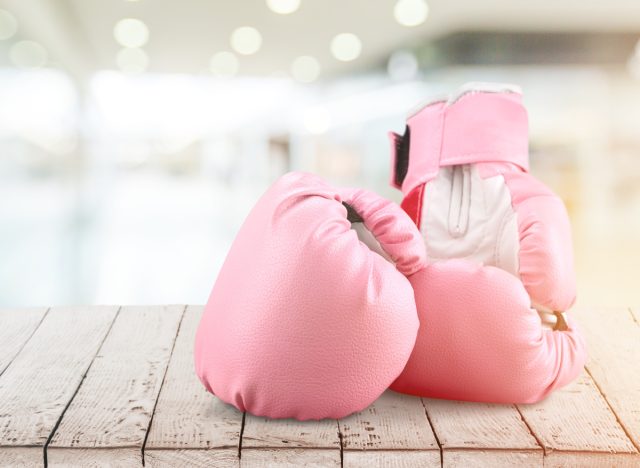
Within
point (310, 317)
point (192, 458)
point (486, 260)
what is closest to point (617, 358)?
point (486, 260)

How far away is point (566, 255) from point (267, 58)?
229 cm

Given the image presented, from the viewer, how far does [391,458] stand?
0.83 m

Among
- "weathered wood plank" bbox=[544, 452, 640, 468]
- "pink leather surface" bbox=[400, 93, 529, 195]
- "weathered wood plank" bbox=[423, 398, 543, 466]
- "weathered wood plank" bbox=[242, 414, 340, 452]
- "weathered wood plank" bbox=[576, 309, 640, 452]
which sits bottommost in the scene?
"weathered wood plank" bbox=[576, 309, 640, 452]

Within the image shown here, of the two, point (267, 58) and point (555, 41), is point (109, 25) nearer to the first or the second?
point (267, 58)

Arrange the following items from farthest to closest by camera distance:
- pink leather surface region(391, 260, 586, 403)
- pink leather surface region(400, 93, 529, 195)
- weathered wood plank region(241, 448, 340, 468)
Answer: pink leather surface region(400, 93, 529, 195) → pink leather surface region(391, 260, 586, 403) → weathered wood plank region(241, 448, 340, 468)

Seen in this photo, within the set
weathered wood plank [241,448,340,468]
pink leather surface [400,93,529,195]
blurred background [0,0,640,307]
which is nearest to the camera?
weathered wood plank [241,448,340,468]

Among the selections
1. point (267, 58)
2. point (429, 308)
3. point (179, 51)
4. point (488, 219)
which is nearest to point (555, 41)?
point (267, 58)

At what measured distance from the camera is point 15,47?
3.24 metres

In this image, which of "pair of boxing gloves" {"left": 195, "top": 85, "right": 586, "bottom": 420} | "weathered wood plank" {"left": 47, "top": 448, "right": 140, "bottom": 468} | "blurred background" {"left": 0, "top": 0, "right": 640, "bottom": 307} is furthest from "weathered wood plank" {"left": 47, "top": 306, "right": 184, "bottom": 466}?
"blurred background" {"left": 0, "top": 0, "right": 640, "bottom": 307}

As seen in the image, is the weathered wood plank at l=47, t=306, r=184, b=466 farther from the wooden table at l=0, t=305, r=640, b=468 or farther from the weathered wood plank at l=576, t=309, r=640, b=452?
the weathered wood plank at l=576, t=309, r=640, b=452

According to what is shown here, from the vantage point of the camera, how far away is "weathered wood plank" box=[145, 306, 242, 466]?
0.84 m

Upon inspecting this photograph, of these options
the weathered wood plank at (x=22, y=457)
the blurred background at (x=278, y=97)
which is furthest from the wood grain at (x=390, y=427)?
the blurred background at (x=278, y=97)

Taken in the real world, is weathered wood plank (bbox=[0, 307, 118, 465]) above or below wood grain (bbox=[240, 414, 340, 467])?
below

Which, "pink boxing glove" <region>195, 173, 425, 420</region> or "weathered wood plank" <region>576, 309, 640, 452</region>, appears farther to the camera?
"weathered wood plank" <region>576, 309, 640, 452</region>
